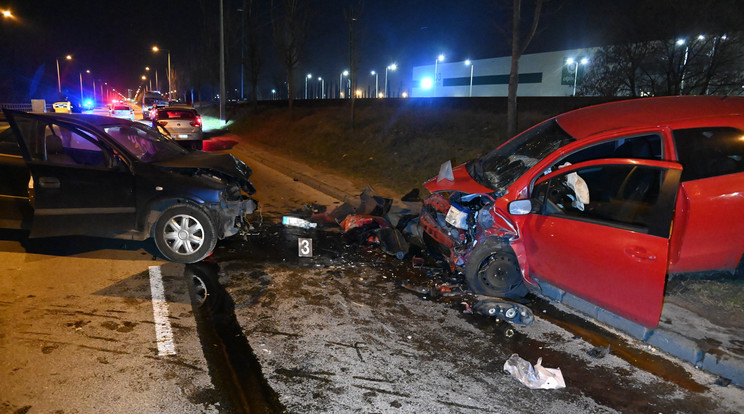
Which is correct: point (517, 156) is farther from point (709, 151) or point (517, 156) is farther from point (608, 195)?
point (709, 151)

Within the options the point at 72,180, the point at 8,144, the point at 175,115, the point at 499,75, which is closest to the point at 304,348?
the point at 72,180

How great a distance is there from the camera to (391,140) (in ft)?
52.3

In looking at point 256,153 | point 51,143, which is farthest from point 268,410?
point 256,153

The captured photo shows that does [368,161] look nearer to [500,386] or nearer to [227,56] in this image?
[500,386]

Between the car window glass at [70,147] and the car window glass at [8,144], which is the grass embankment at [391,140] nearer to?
the car window glass at [70,147]

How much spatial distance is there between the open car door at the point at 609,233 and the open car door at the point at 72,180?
16.2 ft

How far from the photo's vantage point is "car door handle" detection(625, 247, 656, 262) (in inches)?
159

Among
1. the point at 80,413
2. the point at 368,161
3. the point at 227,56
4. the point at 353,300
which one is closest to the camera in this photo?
the point at 80,413

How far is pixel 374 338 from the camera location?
4.48 metres

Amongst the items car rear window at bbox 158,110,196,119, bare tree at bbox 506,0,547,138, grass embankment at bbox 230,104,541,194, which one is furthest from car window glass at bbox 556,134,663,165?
car rear window at bbox 158,110,196,119

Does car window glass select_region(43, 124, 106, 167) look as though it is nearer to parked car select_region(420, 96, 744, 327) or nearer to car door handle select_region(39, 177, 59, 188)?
car door handle select_region(39, 177, 59, 188)

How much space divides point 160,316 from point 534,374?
11.3ft

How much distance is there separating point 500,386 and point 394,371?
2.72 feet

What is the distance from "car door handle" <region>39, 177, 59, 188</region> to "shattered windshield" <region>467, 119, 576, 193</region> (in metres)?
5.12
